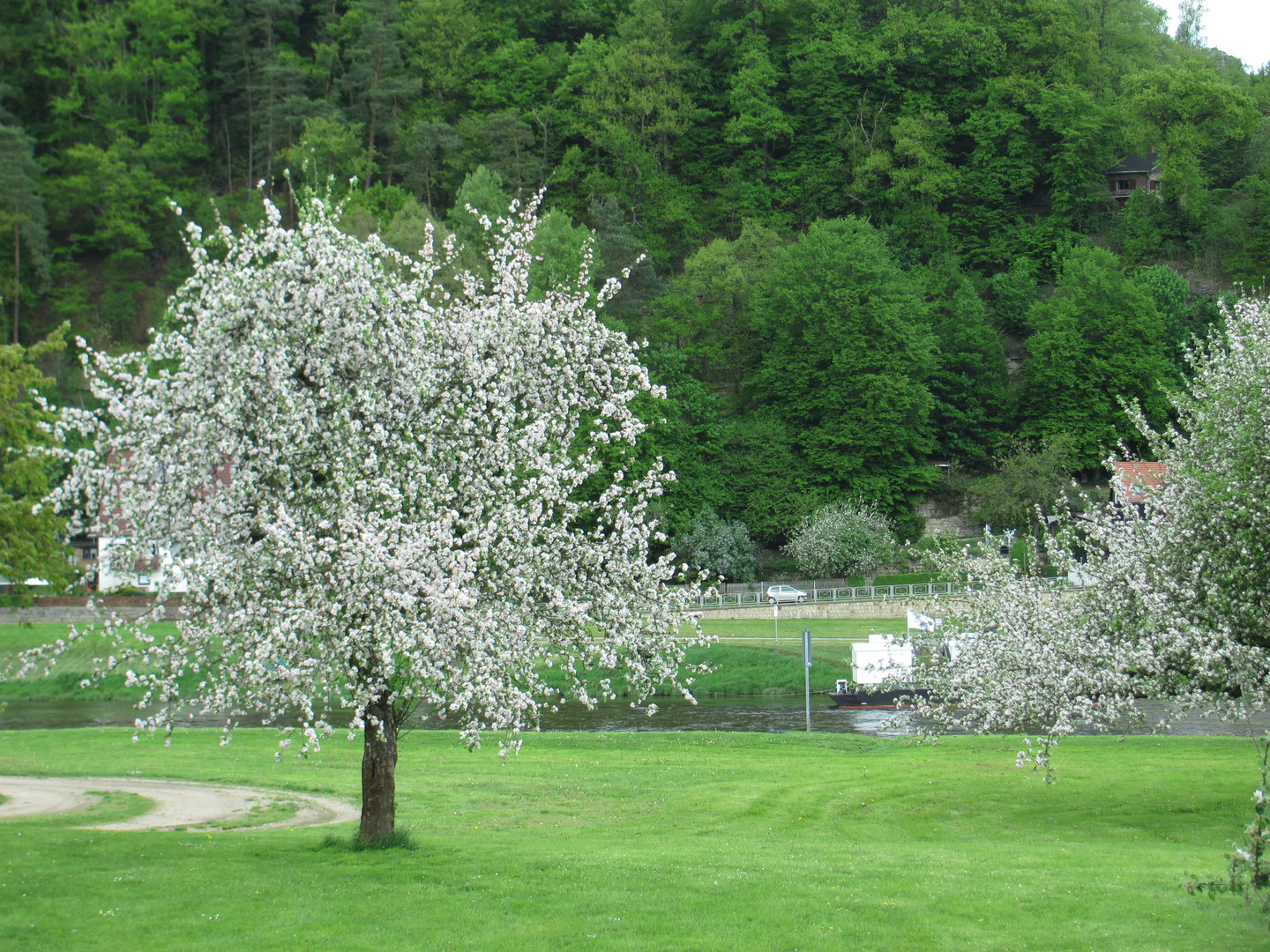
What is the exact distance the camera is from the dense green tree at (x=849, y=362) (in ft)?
271

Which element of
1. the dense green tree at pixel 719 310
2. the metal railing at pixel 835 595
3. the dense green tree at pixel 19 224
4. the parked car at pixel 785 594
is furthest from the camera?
the dense green tree at pixel 19 224

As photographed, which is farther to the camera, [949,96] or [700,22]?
[700,22]

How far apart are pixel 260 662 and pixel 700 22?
114 meters

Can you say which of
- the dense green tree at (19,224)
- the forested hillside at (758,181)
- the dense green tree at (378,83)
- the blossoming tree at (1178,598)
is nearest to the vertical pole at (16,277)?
the dense green tree at (19,224)

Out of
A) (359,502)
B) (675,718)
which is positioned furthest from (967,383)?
(359,502)

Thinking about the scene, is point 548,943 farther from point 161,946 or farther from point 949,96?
point 949,96

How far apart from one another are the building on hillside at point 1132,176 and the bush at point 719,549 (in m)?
54.6

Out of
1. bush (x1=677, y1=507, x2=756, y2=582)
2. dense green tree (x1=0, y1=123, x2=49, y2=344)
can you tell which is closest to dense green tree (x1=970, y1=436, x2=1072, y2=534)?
bush (x1=677, y1=507, x2=756, y2=582)

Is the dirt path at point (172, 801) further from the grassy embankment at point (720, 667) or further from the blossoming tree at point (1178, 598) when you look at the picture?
the grassy embankment at point (720, 667)

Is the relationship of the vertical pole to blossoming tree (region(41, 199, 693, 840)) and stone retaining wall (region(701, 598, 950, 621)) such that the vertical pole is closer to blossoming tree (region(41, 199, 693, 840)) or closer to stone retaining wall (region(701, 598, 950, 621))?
stone retaining wall (region(701, 598, 950, 621))

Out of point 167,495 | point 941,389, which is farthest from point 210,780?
point 941,389

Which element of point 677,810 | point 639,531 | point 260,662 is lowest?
point 677,810

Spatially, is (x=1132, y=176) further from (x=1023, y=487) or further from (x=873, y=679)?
(x=873, y=679)

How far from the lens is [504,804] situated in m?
23.7
